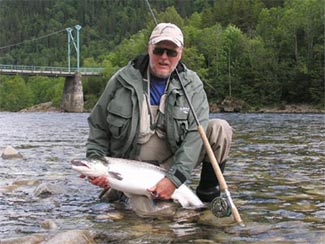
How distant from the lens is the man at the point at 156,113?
4.54 metres

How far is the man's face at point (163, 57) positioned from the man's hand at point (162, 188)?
40.0 inches

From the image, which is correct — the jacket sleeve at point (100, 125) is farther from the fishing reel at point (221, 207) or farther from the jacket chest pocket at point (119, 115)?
the fishing reel at point (221, 207)

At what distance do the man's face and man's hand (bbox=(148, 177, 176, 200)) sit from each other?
1.02m

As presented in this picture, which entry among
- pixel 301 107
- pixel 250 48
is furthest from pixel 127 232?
pixel 250 48

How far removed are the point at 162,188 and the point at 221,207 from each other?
20.6 inches

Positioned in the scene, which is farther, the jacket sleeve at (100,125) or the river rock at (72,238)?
the jacket sleeve at (100,125)

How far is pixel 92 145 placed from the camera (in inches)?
184

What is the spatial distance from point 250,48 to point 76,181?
188ft

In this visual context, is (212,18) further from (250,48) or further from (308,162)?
(308,162)

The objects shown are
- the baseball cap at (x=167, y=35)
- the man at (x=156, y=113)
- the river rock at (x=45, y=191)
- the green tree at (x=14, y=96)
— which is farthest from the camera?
the green tree at (x=14, y=96)

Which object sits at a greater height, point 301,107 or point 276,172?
point 276,172

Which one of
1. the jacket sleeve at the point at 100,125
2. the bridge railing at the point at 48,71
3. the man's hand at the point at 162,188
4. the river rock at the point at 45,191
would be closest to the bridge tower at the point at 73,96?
the bridge railing at the point at 48,71

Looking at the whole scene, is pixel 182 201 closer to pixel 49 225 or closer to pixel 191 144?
pixel 191 144

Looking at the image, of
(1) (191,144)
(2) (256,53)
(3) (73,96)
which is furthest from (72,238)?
(3) (73,96)
